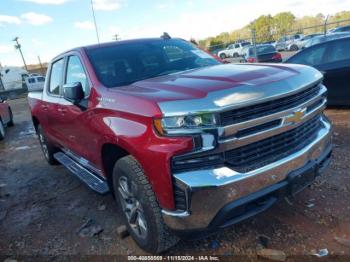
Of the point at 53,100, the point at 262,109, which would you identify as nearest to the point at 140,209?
the point at 262,109

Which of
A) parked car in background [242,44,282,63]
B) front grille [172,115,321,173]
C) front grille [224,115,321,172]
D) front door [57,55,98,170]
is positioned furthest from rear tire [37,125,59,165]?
parked car in background [242,44,282,63]

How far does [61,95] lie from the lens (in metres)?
4.39

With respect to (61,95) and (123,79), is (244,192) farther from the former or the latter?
(61,95)

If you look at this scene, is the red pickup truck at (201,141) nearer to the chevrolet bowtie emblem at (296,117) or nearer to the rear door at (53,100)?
the chevrolet bowtie emblem at (296,117)

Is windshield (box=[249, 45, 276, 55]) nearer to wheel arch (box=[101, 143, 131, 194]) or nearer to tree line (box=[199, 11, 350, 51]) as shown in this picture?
wheel arch (box=[101, 143, 131, 194])

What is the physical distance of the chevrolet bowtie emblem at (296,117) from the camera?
262 centimetres

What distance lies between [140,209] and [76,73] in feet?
6.37

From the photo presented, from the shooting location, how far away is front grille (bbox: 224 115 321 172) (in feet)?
7.89

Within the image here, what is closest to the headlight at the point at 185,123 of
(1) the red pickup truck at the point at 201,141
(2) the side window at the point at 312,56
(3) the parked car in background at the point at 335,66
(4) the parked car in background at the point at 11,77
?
(1) the red pickup truck at the point at 201,141

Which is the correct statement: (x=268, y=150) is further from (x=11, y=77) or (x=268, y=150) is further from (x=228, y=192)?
(x=11, y=77)

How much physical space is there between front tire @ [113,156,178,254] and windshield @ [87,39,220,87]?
3.14ft

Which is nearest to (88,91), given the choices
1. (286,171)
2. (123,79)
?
(123,79)

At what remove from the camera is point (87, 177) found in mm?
3971

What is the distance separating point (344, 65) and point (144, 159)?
5.70 metres
